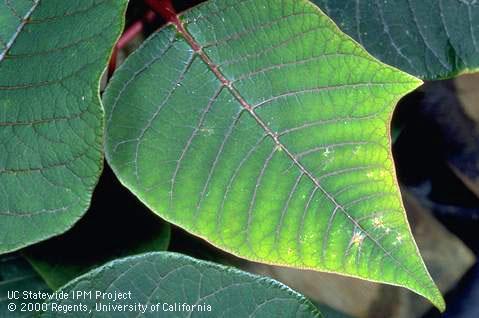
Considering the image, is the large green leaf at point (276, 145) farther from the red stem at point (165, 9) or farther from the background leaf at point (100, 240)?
the background leaf at point (100, 240)

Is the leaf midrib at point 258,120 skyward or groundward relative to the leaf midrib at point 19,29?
groundward

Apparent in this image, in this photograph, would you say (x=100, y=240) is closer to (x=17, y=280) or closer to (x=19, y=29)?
(x=17, y=280)

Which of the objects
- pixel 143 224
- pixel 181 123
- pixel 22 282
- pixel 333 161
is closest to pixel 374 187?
pixel 333 161

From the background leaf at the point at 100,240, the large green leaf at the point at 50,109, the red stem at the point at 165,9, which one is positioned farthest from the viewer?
the background leaf at the point at 100,240

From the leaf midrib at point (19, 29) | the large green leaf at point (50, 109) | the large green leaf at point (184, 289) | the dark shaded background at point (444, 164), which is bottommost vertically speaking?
the dark shaded background at point (444, 164)

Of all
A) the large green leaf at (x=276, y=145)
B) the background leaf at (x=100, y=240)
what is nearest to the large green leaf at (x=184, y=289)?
the large green leaf at (x=276, y=145)

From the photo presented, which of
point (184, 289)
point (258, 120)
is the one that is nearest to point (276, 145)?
point (258, 120)

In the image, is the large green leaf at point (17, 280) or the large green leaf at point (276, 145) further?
the large green leaf at point (17, 280)
